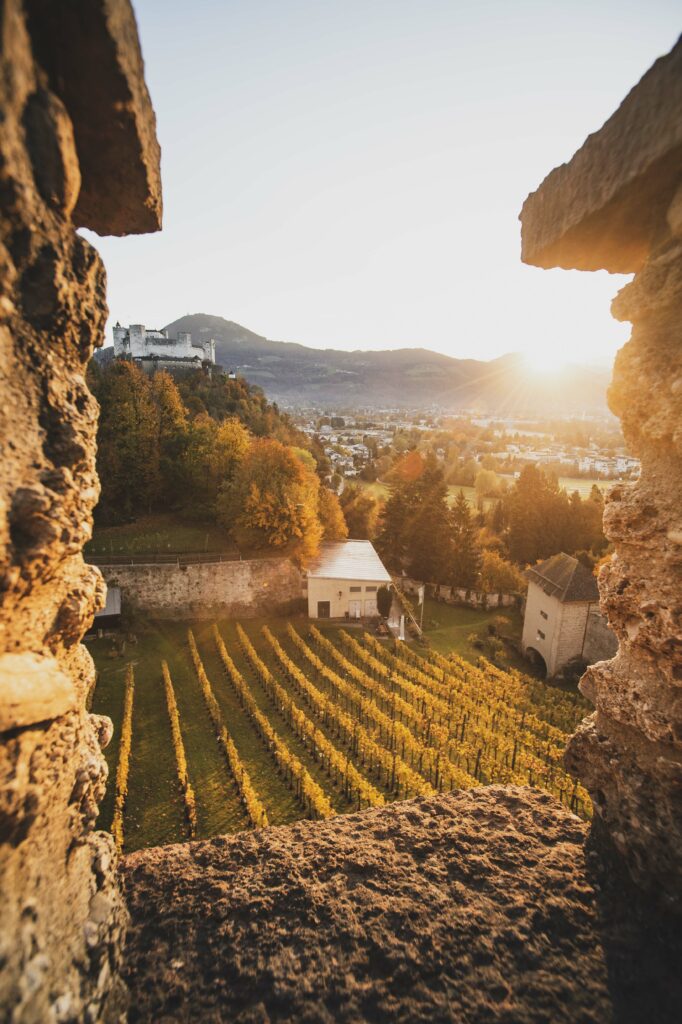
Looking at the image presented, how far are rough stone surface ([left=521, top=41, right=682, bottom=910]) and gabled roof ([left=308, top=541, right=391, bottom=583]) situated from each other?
2396 centimetres

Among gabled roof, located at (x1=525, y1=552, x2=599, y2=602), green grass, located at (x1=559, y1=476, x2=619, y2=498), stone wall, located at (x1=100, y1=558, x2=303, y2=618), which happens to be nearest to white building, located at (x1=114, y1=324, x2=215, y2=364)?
stone wall, located at (x1=100, y1=558, x2=303, y2=618)

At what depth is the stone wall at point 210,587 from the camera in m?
26.9

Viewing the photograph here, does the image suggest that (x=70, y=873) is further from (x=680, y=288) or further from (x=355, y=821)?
(x=680, y=288)

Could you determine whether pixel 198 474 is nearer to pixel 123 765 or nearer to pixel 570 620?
pixel 123 765

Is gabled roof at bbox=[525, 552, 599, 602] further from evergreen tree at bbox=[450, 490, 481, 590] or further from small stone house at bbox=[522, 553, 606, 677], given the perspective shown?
evergreen tree at bbox=[450, 490, 481, 590]

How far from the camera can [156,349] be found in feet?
192

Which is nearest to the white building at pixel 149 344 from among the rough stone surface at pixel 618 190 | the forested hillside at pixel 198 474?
the forested hillside at pixel 198 474

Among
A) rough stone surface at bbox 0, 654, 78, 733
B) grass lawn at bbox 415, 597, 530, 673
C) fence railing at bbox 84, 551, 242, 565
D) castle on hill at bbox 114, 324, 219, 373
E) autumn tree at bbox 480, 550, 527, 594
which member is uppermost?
castle on hill at bbox 114, 324, 219, 373

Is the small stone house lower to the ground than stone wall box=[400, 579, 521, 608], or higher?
higher

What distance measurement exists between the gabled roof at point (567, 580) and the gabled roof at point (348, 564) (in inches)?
326

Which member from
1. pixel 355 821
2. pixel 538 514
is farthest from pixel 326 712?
pixel 538 514

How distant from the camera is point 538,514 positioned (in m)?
Answer: 42.5

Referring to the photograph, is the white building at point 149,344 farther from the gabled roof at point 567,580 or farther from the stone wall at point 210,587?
the gabled roof at point 567,580

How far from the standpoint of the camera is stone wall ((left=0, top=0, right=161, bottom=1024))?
2.48m
